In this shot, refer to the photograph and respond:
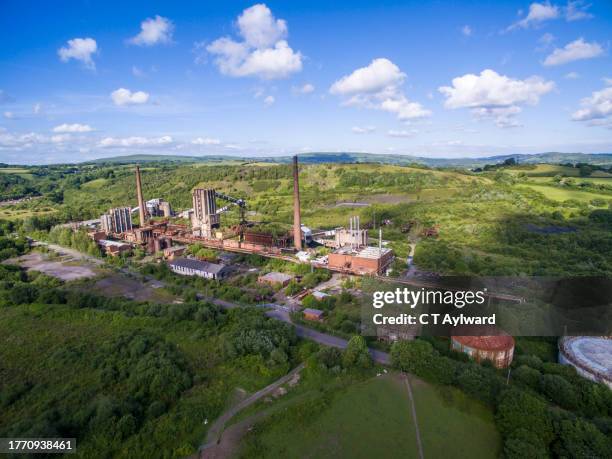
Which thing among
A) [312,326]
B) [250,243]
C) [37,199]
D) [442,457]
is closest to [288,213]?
[250,243]

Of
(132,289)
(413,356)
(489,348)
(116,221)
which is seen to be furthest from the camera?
(116,221)

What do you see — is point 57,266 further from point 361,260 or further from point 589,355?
point 589,355

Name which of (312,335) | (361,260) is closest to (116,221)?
(361,260)

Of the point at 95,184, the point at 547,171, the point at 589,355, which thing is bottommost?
the point at 589,355

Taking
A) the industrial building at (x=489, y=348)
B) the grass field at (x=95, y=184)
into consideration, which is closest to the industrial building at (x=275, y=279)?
the industrial building at (x=489, y=348)

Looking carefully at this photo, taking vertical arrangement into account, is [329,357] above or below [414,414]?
above

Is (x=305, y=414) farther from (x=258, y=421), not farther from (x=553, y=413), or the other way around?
(x=553, y=413)

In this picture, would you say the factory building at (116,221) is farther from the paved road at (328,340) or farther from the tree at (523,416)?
the tree at (523,416)

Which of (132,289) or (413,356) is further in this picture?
(132,289)
